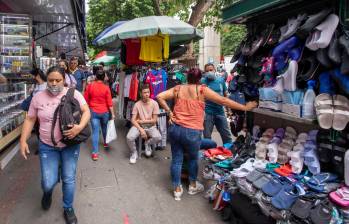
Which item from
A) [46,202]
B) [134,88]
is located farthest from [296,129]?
[134,88]

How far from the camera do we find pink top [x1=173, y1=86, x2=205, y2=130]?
4.23 m

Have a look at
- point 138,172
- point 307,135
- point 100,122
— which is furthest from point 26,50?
point 307,135

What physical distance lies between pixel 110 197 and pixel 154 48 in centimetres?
404

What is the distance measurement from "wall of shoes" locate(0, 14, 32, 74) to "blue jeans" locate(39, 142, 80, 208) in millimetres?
5408

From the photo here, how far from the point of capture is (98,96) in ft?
20.6

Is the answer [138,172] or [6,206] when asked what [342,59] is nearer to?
[138,172]

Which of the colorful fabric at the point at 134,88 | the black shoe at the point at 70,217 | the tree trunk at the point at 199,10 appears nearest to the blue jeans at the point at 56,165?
the black shoe at the point at 70,217

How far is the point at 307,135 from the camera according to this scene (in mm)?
3348

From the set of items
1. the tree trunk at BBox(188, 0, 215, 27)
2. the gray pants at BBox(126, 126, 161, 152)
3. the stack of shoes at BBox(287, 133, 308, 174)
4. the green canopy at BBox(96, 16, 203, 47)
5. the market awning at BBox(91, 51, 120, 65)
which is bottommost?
the gray pants at BBox(126, 126, 161, 152)

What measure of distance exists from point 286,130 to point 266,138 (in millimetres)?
267

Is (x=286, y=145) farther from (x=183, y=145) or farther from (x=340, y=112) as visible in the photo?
(x=183, y=145)

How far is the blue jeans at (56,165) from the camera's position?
367 cm

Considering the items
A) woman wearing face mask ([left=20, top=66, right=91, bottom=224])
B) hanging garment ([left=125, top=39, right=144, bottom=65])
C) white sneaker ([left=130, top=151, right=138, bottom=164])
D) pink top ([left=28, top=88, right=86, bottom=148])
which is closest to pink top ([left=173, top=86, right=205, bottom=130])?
woman wearing face mask ([left=20, top=66, right=91, bottom=224])

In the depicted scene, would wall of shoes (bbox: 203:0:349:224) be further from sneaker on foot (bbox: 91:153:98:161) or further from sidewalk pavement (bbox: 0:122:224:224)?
sneaker on foot (bbox: 91:153:98:161)
